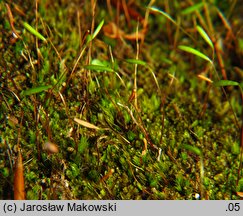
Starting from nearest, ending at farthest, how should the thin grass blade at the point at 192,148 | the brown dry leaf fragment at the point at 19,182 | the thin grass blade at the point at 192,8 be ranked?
the brown dry leaf fragment at the point at 19,182 → the thin grass blade at the point at 192,148 → the thin grass blade at the point at 192,8

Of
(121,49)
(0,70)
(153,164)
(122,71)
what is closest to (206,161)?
(153,164)

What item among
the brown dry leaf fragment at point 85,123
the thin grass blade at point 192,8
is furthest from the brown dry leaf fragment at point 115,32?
the brown dry leaf fragment at point 85,123

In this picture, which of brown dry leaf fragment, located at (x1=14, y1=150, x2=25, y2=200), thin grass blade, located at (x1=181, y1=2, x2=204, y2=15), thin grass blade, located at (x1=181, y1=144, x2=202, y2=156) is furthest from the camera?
thin grass blade, located at (x1=181, y1=2, x2=204, y2=15)

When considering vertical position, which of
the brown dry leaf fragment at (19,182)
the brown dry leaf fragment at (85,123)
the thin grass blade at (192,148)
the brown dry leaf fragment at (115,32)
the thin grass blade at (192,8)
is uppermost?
the thin grass blade at (192,8)

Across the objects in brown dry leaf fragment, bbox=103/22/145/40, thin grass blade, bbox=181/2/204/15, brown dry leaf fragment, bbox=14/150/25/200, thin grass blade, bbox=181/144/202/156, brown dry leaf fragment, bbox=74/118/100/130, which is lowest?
brown dry leaf fragment, bbox=14/150/25/200

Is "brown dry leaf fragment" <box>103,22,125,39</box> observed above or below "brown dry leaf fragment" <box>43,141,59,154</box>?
above

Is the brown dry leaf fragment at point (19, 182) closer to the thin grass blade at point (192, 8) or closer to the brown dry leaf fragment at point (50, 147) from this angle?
the brown dry leaf fragment at point (50, 147)

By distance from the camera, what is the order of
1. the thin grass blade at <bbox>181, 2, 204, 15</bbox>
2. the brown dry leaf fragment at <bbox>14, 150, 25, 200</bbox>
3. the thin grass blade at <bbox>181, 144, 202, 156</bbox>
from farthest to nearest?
the thin grass blade at <bbox>181, 2, 204, 15</bbox> < the thin grass blade at <bbox>181, 144, 202, 156</bbox> < the brown dry leaf fragment at <bbox>14, 150, 25, 200</bbox>

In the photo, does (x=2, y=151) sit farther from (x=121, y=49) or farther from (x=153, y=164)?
(x=121, y=49)

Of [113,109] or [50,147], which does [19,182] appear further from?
[113,109]

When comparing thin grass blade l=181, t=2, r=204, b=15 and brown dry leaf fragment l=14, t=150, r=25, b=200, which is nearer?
brown dry leaf fragment l=14, t=150, r=25, b=200

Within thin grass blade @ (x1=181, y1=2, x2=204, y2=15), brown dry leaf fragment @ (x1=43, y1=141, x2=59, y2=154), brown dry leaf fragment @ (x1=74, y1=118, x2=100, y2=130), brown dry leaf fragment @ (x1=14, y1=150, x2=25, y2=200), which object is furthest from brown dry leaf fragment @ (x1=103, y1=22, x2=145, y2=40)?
brown dry leaf fragment @ (x1=14, y1=150, x2=25, y2=200)

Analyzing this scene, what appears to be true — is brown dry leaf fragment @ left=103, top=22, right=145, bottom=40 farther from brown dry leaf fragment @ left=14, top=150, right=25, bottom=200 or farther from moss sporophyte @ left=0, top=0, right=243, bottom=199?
brown dry leaf fragment @ left=14, top=150, right=25, bottom=200
